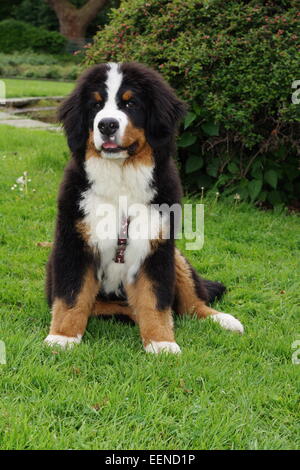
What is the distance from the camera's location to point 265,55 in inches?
211

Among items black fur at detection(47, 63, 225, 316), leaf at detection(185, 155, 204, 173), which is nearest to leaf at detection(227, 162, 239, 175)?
leaf at detection(185, 155, 204, 173)

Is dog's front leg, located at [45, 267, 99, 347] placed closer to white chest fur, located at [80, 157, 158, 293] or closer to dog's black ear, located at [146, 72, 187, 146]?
white chest fur, located at [80, 157, 158, 293]

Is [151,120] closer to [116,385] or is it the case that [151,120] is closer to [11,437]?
[116,385]

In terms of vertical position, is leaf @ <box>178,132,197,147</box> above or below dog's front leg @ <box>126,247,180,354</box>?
above

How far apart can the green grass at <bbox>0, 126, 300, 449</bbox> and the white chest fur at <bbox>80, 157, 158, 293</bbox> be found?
1.59 ft

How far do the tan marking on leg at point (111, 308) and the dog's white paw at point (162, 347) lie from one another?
1.35ft

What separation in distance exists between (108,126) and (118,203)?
0.47 metres

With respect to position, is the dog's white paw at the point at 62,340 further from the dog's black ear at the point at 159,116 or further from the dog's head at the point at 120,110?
the dog's black ear at the point at 159,116

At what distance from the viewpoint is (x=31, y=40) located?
25984 mm

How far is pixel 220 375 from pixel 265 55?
360 cm

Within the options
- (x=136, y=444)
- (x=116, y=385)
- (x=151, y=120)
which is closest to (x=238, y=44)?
(x=151, y=120)

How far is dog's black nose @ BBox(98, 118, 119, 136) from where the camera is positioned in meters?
2.80

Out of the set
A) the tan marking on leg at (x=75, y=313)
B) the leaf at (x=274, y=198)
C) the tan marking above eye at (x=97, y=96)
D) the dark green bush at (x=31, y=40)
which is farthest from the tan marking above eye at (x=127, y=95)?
the dark green bush at (x=31, y=40)
